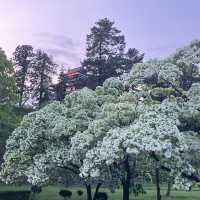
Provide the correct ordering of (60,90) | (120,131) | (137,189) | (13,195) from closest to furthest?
(120,131)
(137,189)
(13,195)
(60,90)

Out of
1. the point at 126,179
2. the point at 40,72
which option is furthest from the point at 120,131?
the point at 40,72

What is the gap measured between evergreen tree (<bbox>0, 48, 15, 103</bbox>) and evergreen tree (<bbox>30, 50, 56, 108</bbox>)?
1083 inches

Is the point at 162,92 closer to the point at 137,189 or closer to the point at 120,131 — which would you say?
Result: the point at 120,131

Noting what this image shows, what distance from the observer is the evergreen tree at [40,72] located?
7588cm

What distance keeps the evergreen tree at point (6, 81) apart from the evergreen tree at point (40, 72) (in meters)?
27.5

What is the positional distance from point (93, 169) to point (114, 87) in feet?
27.3

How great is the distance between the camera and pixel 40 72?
249ft

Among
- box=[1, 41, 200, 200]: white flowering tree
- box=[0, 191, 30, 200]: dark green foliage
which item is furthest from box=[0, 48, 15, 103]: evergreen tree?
box=[1, 41, 200, 200]: white flowering tree

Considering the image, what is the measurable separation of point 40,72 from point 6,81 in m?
30.5

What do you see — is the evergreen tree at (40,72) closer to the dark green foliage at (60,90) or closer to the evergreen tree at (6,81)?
the dark green foliage at (60,90)

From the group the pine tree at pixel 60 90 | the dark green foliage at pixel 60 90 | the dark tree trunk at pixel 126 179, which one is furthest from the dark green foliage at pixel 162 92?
the pine tree at pixel 60 90

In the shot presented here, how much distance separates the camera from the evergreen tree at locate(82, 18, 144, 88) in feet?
243

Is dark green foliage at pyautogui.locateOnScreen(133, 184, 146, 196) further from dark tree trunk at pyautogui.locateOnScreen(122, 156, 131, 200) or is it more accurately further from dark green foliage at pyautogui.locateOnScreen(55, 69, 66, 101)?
dark green foliage at pyautogui.locateOnScreen(55, 69, 66, 101)

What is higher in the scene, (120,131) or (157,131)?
(120,131)
